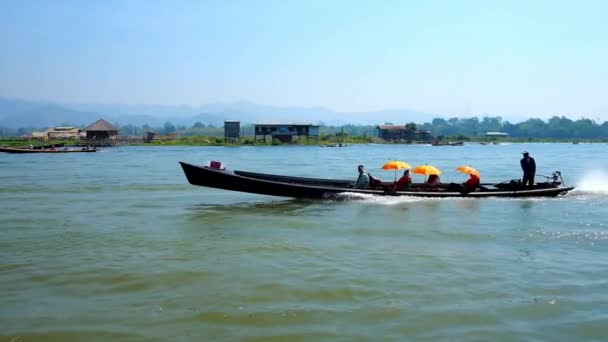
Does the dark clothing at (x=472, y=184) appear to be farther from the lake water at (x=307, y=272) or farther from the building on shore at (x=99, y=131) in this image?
the building on shore at (x=99, y=131)

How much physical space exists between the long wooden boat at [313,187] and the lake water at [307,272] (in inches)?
16.6

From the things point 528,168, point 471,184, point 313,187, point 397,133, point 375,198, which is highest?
point 397,133

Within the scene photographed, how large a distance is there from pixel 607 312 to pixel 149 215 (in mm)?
12457

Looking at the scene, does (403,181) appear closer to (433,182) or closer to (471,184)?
(433,182)

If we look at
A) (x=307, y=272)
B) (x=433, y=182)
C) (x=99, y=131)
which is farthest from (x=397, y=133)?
(x=307, y=272)

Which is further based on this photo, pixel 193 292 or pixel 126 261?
pixel 126 261

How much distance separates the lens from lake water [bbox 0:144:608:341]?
6.95 meters

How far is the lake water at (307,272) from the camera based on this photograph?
6.95m

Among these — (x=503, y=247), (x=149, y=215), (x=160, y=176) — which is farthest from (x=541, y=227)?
(x=160, y=176)

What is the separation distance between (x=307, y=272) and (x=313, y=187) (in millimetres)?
8301

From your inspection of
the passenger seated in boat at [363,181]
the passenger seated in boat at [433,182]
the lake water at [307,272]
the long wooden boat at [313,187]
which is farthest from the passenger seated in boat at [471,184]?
the passenger seated in boat at [363,181]

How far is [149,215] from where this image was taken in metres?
16.4

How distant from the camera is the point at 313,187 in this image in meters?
17.6

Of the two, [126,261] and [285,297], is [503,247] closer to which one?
[285,297]
